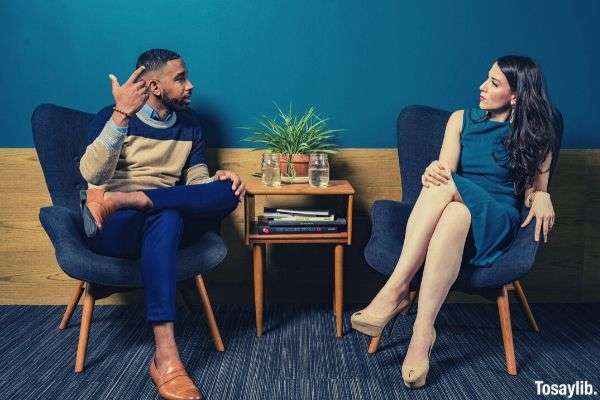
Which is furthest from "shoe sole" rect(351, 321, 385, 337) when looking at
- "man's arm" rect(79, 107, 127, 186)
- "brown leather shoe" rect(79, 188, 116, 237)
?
"man's arm" rect(79, 107, 127, 186)

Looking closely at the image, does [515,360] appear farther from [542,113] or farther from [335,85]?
[335,85]

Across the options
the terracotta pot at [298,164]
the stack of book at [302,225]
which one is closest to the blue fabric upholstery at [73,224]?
the stack of book at [302,225]

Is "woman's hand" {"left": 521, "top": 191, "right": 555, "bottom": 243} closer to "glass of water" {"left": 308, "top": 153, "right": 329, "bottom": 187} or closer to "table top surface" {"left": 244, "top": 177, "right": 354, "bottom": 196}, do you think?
"table top surface" {"left": 244, "top": 177, "right": 354, "bottom": 196}

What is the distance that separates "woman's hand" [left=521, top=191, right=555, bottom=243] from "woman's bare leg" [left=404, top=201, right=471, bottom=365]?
25 centimetres

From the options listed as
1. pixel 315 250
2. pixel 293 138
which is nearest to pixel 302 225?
pixel 293 138

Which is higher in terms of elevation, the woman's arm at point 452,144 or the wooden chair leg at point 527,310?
the woman's arm at point 452,144

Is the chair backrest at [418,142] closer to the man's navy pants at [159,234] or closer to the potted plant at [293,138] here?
the potted plant at [293,138]

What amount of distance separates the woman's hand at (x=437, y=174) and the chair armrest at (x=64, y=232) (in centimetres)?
125

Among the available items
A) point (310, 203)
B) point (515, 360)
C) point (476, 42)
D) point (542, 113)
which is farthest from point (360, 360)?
point (476, 42)

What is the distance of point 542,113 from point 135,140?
158cm

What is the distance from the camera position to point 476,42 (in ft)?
9.72

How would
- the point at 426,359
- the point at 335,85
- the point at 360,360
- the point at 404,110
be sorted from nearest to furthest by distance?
the point at 426,359, the point at 360,360, the point at 404,110, the point at 335,85

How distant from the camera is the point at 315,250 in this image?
10.2 feet

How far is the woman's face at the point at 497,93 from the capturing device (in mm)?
2469
